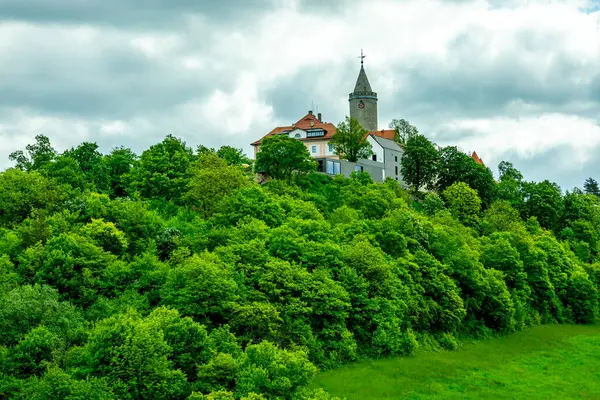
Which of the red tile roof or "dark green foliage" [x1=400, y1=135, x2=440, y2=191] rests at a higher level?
the red tile roof

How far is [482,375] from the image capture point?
4691 centimetres

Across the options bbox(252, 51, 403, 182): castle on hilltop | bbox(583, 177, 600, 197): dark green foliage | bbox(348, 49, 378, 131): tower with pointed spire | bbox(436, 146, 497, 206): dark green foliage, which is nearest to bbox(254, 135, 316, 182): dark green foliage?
bbox(252, 51, 403, 182): castle on hilltop

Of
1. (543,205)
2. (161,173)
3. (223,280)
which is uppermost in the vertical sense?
(161,173)

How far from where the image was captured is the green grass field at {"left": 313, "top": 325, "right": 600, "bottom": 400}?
138ft

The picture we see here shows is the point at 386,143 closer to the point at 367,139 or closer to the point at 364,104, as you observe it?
the point at 367,139

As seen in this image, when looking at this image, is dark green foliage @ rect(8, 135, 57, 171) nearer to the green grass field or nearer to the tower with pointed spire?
the green grass field

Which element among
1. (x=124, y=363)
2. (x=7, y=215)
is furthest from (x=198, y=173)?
(x=124, y=363)

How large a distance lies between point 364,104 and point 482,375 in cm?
8903

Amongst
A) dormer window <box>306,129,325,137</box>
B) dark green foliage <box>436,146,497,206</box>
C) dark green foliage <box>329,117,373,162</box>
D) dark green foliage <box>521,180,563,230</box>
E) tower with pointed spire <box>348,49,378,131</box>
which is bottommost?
dark green foliage <box>521,180,563,230</box>

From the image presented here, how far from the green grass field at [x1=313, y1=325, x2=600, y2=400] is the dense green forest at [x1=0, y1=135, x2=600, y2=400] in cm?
178

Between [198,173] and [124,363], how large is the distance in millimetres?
32566

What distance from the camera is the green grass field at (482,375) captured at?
41919mm

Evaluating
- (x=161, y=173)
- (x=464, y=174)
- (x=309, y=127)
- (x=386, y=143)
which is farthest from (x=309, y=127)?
(x=161, y=173)

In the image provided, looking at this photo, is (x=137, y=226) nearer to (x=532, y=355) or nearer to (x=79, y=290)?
Answer: (x=79, y=290)
